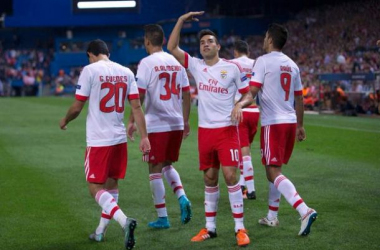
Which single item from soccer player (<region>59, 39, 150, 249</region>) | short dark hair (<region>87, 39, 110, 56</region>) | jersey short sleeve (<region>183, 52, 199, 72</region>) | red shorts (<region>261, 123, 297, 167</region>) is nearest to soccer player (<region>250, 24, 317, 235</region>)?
red shorts (<region>261, 123, 297, 167</region>)

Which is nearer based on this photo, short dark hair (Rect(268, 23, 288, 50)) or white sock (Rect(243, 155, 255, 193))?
short dark hair (Rect(268, 23, 288, 50))

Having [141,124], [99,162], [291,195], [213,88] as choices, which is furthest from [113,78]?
[291,195]

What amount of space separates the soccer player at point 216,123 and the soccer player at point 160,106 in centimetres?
69

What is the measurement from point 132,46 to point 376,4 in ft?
82.9

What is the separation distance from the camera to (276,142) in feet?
27.9

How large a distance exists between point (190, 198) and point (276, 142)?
2.76m

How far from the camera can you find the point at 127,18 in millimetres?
60656

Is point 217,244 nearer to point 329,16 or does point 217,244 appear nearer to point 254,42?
point 329,16

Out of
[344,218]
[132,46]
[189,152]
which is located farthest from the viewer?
[132,46]

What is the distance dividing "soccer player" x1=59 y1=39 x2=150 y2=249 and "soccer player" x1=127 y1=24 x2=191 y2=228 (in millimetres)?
809

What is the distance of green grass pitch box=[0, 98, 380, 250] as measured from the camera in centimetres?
814

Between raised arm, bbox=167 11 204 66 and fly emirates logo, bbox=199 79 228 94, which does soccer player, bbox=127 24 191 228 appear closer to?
raised arm, bbox=167 11 204 66

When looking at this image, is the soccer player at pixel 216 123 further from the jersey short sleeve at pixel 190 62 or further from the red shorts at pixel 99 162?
the red shorts at pixel 99 162

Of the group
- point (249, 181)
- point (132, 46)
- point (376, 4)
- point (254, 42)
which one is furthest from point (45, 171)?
point (132, 46)
